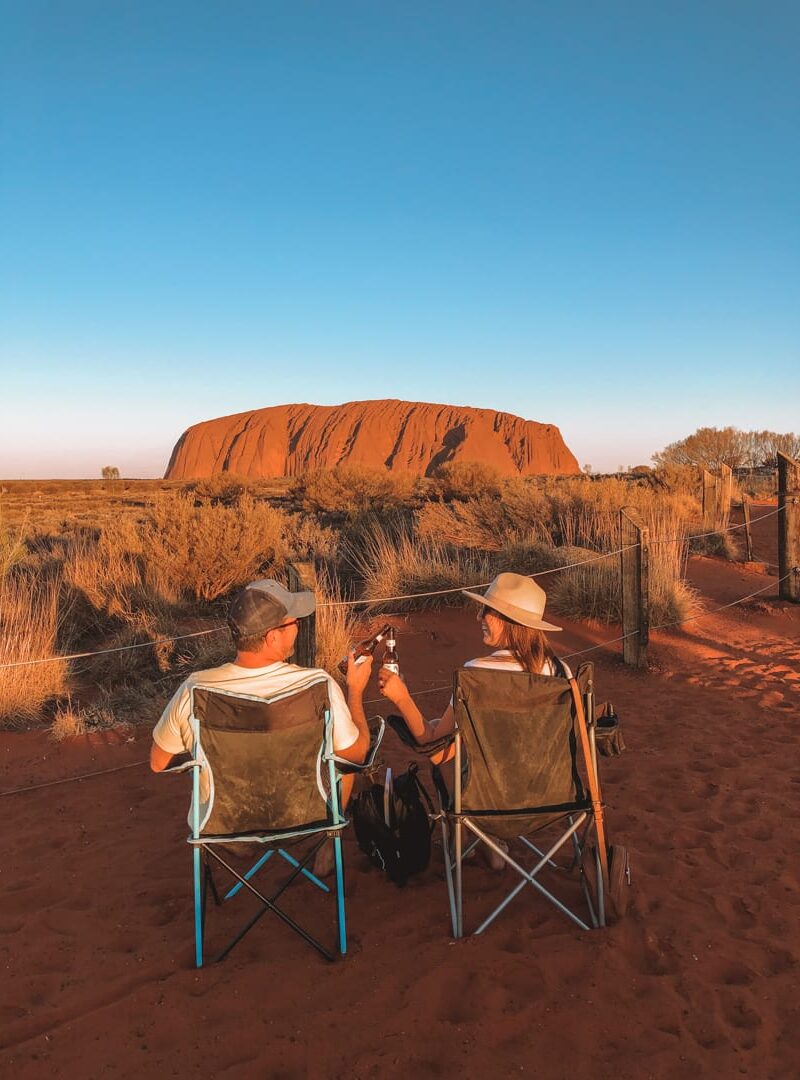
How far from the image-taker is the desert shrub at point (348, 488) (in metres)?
21.6

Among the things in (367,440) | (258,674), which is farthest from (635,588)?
(367,440)

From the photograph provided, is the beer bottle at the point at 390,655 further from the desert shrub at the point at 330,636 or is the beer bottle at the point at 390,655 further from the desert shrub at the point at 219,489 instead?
the desert shrub at the point at 219,489

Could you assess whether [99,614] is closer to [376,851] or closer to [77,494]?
[376,851]

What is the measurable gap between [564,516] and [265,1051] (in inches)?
437

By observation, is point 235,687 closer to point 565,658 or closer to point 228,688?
point 228,688

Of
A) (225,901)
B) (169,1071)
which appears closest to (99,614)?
(225,901)

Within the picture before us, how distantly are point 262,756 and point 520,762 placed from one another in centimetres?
94

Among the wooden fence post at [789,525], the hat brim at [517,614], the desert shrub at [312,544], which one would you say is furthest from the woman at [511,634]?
the wooden fence post at [789,525]

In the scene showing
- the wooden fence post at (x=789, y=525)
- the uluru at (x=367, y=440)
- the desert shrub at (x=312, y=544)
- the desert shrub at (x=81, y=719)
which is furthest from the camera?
the uluru at (x=367, y=440)

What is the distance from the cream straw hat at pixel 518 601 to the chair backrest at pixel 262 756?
2.41ft

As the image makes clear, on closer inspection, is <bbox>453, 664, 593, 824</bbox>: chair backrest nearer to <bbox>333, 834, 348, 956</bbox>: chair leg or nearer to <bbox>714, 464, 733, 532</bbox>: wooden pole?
<bbox>333, 834, 348, 956</bbox>: chair leg

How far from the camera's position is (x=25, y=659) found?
A: 6.21 metres

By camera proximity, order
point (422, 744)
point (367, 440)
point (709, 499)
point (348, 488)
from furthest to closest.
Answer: point (367, 440)
point (348, 488)
point (709, 499)
point (422, 744)

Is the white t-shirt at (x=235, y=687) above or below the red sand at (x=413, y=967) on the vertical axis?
above
